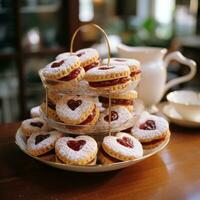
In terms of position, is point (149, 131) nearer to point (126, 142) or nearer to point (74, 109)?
point (126, 142)

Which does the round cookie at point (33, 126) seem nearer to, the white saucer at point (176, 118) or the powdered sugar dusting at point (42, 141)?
the powdered sugar dusting at point (42, 141)

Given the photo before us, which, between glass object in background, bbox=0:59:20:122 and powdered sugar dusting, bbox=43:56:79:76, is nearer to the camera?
powdered sugar dusting, bbox=43:56:79:76

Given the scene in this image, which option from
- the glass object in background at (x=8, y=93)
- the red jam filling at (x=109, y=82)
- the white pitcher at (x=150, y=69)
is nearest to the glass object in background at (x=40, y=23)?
the glass object in background at (x=8, y=93)

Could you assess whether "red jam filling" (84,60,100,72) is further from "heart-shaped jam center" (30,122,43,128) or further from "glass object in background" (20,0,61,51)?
"glass object in background" (20,0,61,51)

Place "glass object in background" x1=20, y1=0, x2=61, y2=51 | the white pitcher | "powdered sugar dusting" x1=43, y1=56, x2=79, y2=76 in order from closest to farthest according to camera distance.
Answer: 1. "powdered sugar dusting" x1=43, y1=56, x2=79, y2=76
2. the white pitcher
3. "glass object in background" x1=20, y1=0, x2=61, y2=51

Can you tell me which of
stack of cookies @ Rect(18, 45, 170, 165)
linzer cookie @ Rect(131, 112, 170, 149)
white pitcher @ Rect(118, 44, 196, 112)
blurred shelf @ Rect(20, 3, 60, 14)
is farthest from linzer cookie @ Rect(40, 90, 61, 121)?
blurred shelf @ Rect(20, 3, 60, 14)

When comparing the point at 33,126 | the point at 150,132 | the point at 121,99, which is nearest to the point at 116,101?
the point at 121,99
